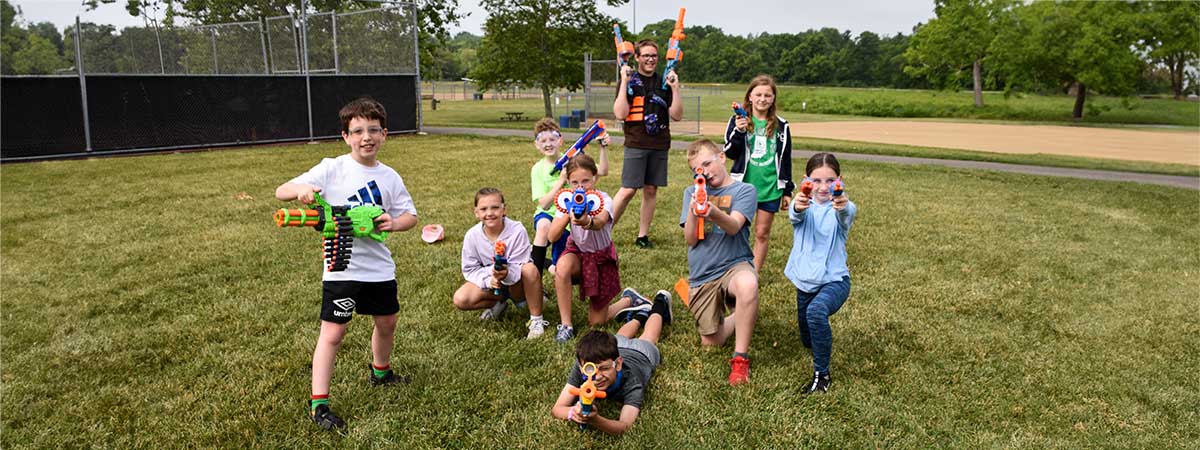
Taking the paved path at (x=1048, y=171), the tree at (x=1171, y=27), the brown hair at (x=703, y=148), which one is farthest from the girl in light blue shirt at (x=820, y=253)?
the tree at (x=1171, y=27)

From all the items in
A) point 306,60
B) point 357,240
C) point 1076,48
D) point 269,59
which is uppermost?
point 1076,48

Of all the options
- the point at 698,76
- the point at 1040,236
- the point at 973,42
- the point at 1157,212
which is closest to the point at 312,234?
the point at 1040,236

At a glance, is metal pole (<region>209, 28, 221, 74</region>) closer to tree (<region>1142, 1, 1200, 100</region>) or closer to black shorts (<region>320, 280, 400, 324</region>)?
black shorts (<region>320, 280, 400, 324</region>)

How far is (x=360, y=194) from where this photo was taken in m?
3.45

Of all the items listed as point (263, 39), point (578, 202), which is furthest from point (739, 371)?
point (263, 39)

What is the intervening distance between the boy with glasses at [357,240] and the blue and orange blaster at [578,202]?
93cm

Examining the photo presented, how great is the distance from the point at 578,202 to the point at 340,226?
4.54ft

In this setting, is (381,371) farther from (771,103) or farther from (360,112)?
(771,103)

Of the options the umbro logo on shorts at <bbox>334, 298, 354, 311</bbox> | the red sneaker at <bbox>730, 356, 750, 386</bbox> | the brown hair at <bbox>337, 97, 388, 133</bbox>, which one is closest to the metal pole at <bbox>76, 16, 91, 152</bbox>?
the brown hair at <bbox>337, 97, 388, 133</bbox>

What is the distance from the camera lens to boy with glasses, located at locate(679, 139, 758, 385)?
4.13 m

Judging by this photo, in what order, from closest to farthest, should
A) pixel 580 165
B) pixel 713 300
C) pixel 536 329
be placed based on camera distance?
pixel 713 300, pixel 580 165, pixel 536 329

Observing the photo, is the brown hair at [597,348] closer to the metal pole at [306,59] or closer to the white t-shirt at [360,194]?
the white t-shirt at [360,194]

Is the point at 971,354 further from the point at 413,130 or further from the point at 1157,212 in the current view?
the point at 413,130

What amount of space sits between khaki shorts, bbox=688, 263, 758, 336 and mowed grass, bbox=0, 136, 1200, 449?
19 cm
